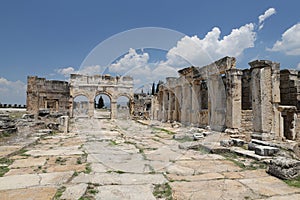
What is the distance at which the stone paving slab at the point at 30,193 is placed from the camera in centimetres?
294

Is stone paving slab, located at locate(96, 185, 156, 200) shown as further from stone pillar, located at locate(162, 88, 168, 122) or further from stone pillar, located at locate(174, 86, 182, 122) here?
stone pillar, located at locate(162, 88, 168, 122)

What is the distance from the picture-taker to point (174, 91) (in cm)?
1655

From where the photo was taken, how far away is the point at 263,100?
8.21 m

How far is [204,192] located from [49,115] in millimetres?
14913

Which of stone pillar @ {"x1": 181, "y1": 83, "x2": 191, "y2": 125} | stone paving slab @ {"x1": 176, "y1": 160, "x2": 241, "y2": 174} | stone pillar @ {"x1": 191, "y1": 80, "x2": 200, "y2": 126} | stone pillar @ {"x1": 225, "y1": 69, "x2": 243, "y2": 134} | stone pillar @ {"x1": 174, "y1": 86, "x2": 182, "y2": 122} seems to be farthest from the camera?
stone pillar @ {"x1": 174, "y1": 86, "x2": 182, "y2": 122}

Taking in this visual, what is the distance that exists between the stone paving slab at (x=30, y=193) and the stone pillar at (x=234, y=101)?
796 centimetres

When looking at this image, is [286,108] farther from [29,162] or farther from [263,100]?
[29,162]

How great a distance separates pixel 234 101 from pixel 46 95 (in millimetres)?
20133

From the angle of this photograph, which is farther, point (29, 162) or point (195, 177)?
point (29, 162)

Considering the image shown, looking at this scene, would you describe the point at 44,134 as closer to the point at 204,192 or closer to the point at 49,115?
the point at 49,115

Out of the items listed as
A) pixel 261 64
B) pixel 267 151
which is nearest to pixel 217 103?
pixel 261 64

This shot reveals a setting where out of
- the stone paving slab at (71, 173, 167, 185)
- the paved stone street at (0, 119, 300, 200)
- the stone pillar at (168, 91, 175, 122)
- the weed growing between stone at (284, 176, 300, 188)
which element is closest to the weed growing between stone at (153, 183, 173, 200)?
the paved stone street at (0, 119, 300, 200)

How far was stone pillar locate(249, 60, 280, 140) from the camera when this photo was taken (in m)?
8.02

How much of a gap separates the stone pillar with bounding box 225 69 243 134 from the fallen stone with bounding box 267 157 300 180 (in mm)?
5446
